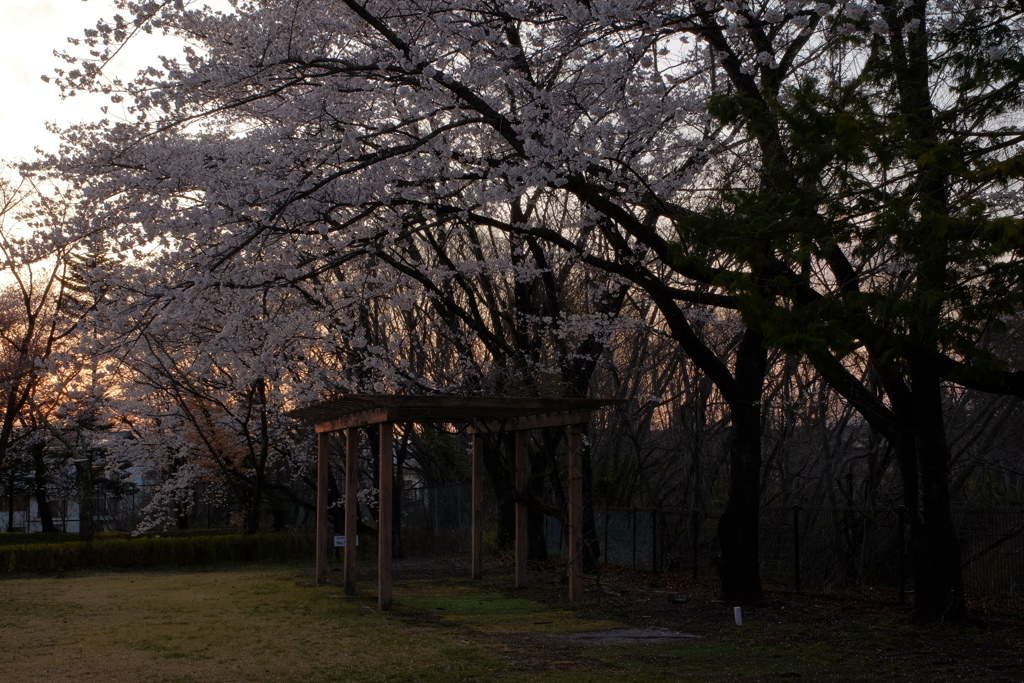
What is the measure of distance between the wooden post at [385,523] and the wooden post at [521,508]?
2.53 m

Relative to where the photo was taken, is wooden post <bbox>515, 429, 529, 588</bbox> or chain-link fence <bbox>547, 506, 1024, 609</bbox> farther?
wooden post <bbox>515, 429, 529, 588</bbox>

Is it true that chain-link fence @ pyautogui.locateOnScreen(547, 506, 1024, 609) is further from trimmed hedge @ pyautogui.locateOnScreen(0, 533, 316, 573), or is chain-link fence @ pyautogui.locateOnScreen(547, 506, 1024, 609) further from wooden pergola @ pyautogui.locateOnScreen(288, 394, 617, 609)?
trimmed hedge @ pyautogui.locateOnScreen(0, 533, 316, 573)

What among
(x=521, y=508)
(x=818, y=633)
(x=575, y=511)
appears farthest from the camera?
(x=521, y=508)

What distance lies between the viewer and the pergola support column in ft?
43.2

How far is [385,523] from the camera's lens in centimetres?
1287

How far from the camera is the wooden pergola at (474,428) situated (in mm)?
12516

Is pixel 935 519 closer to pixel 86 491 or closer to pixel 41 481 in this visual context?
pixel 86 491

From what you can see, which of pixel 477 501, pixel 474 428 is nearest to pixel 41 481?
pixel 477 501

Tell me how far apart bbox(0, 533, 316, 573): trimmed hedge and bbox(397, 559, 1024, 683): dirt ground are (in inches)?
387

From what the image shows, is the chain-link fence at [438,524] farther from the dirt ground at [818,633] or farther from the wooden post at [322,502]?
the dirt ground at [818,633]

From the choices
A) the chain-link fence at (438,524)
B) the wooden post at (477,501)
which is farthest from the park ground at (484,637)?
the chain-link fence at (438,524)

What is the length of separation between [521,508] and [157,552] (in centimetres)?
1099

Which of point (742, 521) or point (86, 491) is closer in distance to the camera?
point (742, 521)

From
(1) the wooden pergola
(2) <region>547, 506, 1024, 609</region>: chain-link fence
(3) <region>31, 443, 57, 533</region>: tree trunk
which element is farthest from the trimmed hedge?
(3) <region>31, 443, 57, 533</region>: tree trunk
